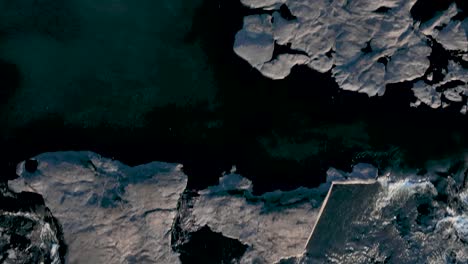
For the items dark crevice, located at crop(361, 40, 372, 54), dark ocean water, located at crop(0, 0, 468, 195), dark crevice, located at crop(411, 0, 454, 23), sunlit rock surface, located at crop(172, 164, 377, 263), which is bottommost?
sunlit rock surface, located at crop(172, 164, 377, 263)

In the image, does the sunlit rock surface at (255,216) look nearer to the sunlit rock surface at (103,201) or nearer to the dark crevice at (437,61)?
the sunlit rock surface at (103,201)

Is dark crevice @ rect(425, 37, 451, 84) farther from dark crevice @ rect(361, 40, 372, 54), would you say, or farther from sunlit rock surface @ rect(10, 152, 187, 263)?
sunlit rock surface @ rect(10, 152, 187, 263)

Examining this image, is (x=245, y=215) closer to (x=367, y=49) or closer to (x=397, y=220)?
(x=397, y=220)

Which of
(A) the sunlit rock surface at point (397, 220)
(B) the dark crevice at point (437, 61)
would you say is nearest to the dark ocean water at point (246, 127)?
(B) the dark crevice at point (437, 61)

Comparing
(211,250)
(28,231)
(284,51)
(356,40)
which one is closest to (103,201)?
(28,231)

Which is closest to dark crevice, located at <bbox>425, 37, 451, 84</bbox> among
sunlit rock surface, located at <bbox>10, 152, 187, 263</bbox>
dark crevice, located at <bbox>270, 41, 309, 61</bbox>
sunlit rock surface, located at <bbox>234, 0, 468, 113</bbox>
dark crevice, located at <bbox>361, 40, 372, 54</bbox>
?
sunlit rock surface, located at <bbox>234, 0, 468, 113</bbox>

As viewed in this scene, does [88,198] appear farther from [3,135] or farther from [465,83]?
[465,83]
